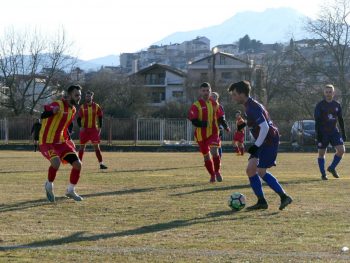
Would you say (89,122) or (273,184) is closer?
(273,184)

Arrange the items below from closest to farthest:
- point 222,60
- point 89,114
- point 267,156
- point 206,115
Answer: point 267,156 → point 206,115 → point 89,114 → point 222,60

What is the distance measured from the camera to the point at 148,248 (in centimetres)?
641

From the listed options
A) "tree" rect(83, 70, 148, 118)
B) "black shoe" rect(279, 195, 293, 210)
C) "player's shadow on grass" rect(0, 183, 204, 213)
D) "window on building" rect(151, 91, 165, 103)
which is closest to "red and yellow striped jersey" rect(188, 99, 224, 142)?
"player's shadow on grass" rect(0, 183, 204, 213)

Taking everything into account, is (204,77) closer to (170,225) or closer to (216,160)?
(216,160)

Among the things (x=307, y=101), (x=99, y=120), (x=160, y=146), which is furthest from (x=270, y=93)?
(x=99, y=120)

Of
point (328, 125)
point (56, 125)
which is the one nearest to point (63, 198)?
point (56, 125)

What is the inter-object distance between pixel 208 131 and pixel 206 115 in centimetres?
34

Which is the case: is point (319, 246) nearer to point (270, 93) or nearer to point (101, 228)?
point (101, 228)

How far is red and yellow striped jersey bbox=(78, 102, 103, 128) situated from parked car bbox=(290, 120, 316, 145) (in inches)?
813

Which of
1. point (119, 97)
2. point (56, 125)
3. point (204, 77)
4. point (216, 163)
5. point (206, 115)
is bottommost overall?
point (216, 163)

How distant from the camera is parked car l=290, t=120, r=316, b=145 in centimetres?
3541

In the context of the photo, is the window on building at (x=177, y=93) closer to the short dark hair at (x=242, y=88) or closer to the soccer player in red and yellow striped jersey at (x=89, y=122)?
the soccer player in red and yellow striped jersey at (x=89, y=122)

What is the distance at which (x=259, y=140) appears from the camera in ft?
27.9

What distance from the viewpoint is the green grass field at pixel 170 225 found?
6.14 meters
